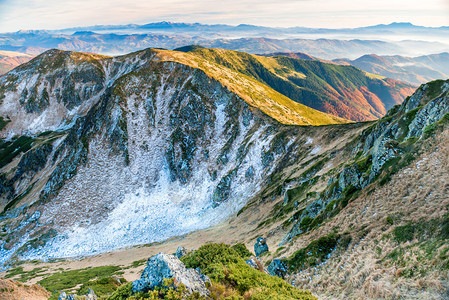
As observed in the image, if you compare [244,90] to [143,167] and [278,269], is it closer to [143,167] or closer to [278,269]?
[143,167]

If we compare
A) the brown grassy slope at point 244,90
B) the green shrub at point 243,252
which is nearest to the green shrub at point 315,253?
the green shrub at point 243,252

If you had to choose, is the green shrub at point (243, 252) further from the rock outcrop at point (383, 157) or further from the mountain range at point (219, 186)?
the rock outcrop at point (383, 157)

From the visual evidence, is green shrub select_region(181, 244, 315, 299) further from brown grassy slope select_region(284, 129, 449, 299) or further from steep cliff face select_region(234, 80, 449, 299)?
steep cliff face select_region(234, 80, 449, 299)

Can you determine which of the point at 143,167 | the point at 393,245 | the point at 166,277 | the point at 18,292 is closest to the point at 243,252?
the point at 166,277

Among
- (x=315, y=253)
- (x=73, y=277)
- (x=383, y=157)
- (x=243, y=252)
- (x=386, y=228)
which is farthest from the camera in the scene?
(x=73, y=277)

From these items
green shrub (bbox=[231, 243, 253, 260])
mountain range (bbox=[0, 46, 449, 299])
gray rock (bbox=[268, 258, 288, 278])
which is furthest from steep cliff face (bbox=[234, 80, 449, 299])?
green shrub (bbox=[231, 243, 253, 260])

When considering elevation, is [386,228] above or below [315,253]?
above
